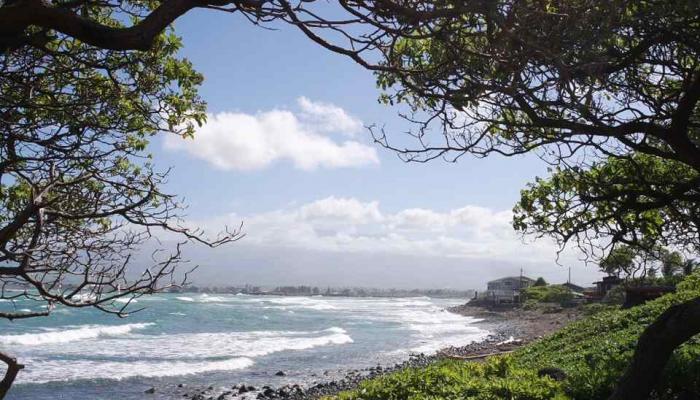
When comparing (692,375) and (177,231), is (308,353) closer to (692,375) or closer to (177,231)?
(692,375)

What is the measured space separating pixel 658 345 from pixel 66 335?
41.4 metres

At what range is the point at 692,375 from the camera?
24.5 feet

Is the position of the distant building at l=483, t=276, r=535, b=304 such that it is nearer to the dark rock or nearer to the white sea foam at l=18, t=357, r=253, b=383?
the white sea foam at l=18, t=357, r=253, b=383

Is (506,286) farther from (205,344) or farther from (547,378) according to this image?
(547,378)

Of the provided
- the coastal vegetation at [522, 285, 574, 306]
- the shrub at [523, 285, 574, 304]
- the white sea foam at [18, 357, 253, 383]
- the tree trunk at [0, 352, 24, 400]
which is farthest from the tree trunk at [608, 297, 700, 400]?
the shrub at [523, 285, 574, 304]

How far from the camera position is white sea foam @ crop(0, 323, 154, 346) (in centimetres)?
3800

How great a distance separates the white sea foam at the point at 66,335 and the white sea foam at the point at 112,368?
815 centimetres

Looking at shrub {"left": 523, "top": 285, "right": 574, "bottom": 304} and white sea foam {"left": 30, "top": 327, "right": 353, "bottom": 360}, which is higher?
shrub {"left": 523, "top": 285, "right": 574, "bottom": 304}

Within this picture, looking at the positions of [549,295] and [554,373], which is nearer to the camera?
[554,373]

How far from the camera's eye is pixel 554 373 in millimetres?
9742

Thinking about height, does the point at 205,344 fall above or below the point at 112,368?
above

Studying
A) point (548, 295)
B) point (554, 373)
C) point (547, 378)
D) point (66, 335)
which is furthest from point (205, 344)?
point (548, 295)

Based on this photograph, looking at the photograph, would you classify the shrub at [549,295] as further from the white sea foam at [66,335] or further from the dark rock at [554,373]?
the dark rock at [554,373]

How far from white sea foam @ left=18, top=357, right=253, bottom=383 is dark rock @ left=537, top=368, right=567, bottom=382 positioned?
798 inches
